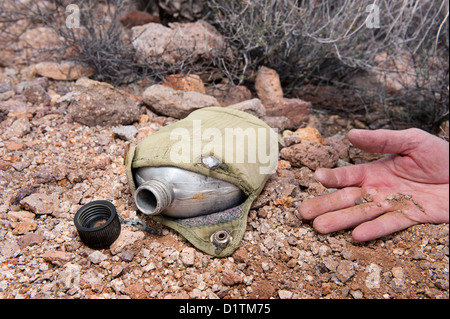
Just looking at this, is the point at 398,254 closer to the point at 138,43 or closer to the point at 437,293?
the point at 437,293

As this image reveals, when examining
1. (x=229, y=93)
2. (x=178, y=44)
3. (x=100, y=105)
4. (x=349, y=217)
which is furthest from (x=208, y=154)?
(x=178, y=44)

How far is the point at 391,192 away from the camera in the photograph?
2258 mm

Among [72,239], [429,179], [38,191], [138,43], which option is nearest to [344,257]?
[429,179]

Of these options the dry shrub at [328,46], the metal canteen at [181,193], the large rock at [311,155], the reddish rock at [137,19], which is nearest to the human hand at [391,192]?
the large rock at [311,155]

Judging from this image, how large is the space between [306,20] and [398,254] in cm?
229

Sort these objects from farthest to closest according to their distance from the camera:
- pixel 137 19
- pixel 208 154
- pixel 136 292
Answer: pixel 137 19
pixel 208 154
pixel 136 292

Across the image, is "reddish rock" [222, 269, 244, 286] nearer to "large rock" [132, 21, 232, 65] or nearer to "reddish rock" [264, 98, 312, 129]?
"reddish rock" [264, 98, 312, 129]

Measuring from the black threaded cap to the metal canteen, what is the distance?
20 centimetres

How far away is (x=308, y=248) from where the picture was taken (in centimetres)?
216

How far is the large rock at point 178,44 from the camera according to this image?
11.3 feet

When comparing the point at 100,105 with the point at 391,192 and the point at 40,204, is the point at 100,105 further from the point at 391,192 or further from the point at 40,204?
the point at 391,192

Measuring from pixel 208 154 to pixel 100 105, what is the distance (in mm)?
1268

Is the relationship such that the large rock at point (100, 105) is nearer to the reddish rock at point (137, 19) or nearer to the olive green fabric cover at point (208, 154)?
the olive green fabric cover at point (208, 154)

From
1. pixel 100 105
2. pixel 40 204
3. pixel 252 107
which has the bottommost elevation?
pixel 40 204
